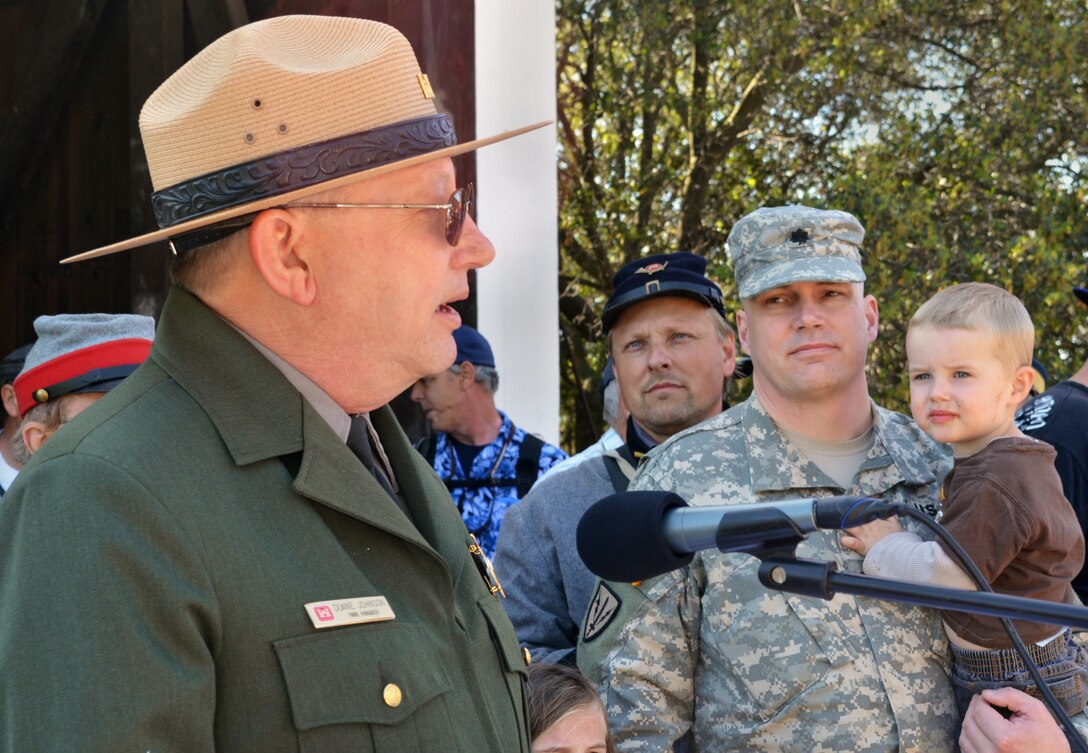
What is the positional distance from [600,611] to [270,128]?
1.51 m

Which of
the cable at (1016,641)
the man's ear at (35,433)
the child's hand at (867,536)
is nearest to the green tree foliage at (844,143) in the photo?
the child's hand at (867,536)

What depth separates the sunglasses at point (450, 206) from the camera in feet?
5.94

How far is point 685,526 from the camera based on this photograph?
1757mm

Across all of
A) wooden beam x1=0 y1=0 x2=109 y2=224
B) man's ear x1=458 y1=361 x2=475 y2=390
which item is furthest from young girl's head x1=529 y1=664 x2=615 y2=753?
wooden beam x1=0 y1=0 x2=109 y2=224

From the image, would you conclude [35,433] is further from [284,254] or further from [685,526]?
[685,526]

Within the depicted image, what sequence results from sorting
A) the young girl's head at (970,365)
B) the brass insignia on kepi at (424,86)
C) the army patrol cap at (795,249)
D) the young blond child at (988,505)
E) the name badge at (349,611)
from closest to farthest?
1. the name badge at (349,611)
2. the brass insignia on kepi at (424,86)
3. the young blond child at (988,505)
4. the army patrol cap at (795,249)
5. the young girl's head at (970,365)

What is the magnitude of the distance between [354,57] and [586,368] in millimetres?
9148

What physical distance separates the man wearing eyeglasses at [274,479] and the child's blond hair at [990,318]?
68.0 inches

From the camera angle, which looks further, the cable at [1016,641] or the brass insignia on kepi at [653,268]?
the brass insignia on kepi at [653,268]

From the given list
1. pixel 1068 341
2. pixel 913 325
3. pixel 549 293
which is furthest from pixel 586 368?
pixel 913 325

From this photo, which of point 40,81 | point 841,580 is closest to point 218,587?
point 841,580

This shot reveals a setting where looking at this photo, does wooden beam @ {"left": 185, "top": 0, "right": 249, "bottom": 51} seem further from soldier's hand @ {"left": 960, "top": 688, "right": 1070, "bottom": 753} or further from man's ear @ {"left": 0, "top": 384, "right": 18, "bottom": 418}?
soldier's hand @ {"left": 960, "top": 688, "right": 1070, "bottom": 753}

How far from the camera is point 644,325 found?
4.08 metres

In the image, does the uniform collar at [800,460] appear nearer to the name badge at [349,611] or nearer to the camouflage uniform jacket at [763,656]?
the camouflage uniform jacket at [763,656]
